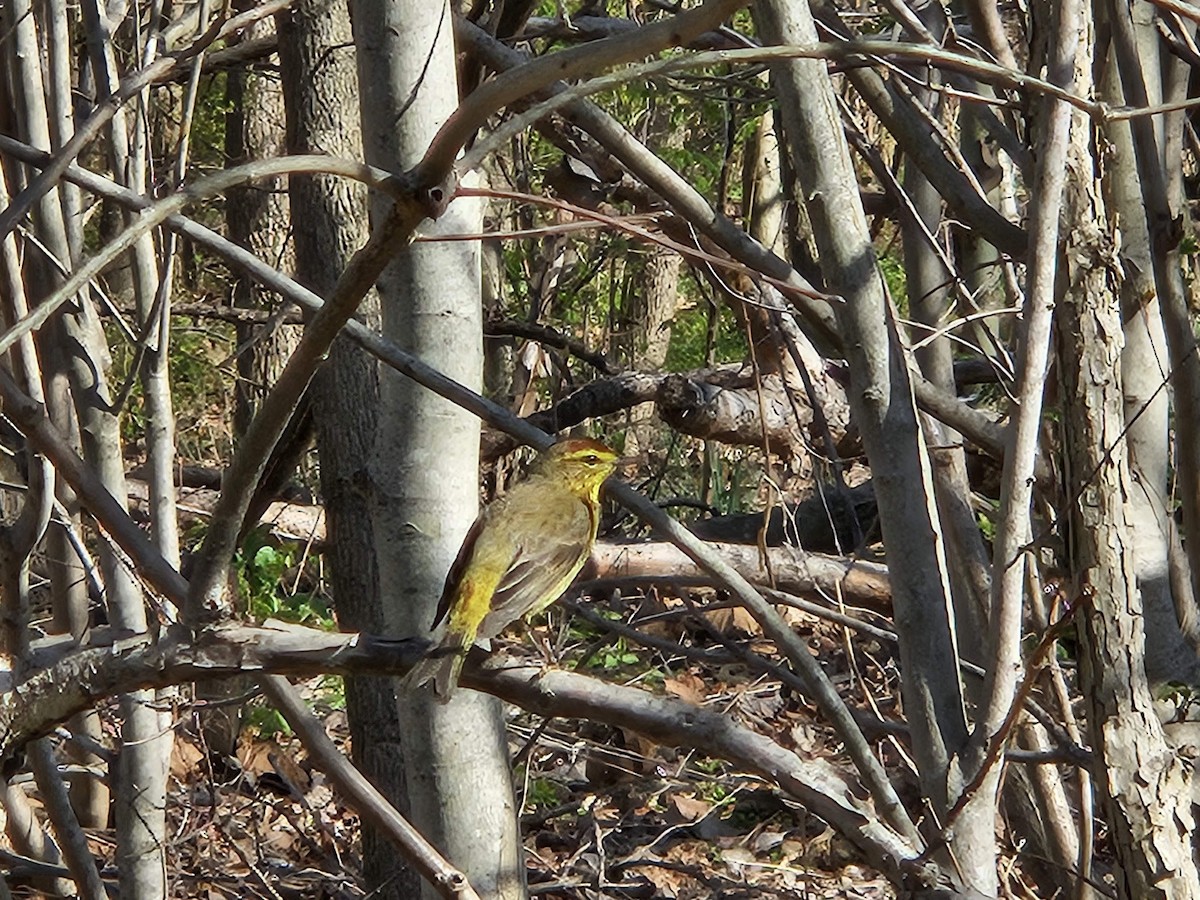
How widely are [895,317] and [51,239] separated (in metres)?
2.65

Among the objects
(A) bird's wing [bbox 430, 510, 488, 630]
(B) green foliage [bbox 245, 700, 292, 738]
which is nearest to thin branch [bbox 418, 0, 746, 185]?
(A) bird's wing [bbox 430, 510, 488, 630]

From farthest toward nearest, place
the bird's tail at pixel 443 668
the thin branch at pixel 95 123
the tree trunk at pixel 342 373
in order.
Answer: the tree trunk at pixel 342 373
the bird's tail at pixel 443 668
the thin branch at pixel 95 123

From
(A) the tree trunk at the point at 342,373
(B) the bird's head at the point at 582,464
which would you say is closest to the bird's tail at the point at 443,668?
(A) the tree trunk at the point at 342,373

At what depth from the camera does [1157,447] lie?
4.42 m

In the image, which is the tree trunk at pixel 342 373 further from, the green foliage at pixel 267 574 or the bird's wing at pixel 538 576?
the green foliage at pixel 267 574

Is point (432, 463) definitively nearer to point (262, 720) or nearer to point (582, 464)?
point (582, 464)

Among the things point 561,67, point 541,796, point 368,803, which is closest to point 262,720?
point 541,796

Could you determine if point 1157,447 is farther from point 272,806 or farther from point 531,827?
point 272,806

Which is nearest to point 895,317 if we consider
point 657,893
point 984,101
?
point 984,101

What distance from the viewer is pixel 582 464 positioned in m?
5.54

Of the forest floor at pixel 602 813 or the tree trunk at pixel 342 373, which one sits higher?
the tree trunk at pixel 342 373

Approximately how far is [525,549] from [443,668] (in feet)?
5.32

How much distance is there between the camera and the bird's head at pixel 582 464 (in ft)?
18.0

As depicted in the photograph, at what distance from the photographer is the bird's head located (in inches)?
216
